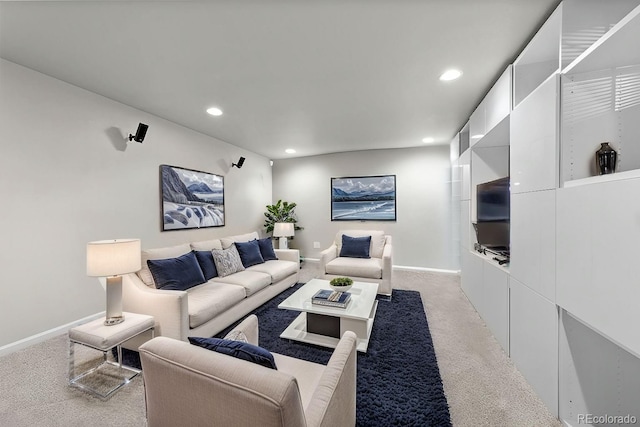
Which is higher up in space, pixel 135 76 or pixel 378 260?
pixel 135 76

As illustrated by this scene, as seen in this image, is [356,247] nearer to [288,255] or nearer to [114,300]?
[288,255]

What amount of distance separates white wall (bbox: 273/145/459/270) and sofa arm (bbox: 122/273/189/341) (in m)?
3.82

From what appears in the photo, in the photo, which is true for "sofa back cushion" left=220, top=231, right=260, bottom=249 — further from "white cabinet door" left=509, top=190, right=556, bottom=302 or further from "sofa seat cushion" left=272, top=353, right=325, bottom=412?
"white cabinet door" left=509, top=190, right=556, bottom=302

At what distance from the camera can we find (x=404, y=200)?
16.7 feet

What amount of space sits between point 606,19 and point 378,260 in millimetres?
3220

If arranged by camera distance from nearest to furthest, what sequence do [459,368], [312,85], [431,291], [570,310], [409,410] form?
[570,310], [409,410], [459,368], [312,85], [431,291]

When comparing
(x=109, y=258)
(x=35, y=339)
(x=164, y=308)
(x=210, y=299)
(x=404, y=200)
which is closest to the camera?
(x=109, y=258)

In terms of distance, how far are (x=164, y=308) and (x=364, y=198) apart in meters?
4.10

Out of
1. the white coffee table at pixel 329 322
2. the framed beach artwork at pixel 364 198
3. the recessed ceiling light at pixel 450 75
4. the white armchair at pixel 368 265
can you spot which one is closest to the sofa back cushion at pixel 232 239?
the white armchair at pixel 368 265

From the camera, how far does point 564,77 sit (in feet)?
4.83

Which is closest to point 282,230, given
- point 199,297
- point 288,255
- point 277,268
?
point 288,255

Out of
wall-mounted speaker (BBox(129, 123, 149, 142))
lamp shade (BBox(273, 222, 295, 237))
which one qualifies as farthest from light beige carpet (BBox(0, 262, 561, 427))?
lamp shade (BBox(273, 222, 295, 237))

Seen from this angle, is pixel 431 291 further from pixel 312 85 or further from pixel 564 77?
pixel 312 85

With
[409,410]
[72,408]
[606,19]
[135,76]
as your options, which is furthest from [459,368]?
[135,76]
